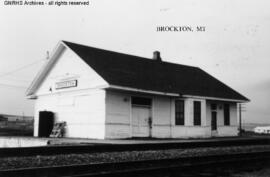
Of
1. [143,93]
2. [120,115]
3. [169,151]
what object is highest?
[143,93]

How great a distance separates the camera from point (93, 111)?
19.3 meters

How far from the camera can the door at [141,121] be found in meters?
19.8

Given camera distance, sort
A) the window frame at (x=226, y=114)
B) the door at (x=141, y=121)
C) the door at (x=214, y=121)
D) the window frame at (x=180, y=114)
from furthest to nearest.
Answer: the window frame at (x=226, y=114) < the door at (x=214, y=121) < the window frame at (x=180, y=114) < the door at (x=141, y=121)

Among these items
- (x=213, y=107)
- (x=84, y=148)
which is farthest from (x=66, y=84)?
(x=84, y=148)

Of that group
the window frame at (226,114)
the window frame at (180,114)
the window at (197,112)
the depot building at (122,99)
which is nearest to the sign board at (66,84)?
the depot building at (122,99)

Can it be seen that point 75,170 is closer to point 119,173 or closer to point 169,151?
point 119,173

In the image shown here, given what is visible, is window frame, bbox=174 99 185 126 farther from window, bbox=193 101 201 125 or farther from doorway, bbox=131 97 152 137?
doorway, bbox=131 97 152 137

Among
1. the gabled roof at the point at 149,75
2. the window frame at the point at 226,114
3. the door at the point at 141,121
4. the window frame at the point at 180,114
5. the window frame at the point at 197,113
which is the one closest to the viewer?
the gabled roof at the point at 149,75

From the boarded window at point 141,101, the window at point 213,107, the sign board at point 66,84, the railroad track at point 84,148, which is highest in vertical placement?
the sign board at point 66,84

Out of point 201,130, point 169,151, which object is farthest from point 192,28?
point 201,130

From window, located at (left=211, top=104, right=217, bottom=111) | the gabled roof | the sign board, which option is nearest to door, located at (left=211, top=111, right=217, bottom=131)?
window, located at (left=211, top=104, right=217, bottom=111)

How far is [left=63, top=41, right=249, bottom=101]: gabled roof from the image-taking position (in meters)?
19.7

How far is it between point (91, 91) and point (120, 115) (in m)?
2.09

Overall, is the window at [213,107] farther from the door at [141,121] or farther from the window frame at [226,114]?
the door at [141,121]
